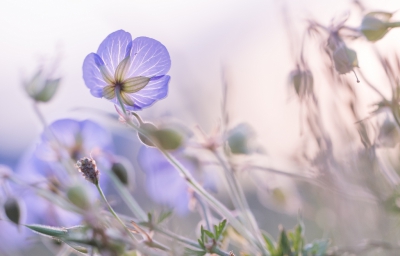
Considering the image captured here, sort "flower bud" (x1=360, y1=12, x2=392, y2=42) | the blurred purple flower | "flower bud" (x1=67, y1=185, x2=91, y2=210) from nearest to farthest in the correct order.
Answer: "flower bud" (x1=67, y1=185, x2=91, y2=210) < "flower bud" (x1=360, y1=12, x2=392, y2=42) < the blurred purple flower

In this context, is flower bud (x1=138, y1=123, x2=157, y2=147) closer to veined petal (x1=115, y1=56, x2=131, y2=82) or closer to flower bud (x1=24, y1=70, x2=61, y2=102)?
veined petal (x1=115, y1=56, x2=131, y2=82)

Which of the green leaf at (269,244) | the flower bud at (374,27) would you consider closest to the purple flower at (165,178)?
the green leaf at (269,244)

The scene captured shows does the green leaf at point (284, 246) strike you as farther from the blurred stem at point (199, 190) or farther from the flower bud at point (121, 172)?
the flower bud at point (121, 172)

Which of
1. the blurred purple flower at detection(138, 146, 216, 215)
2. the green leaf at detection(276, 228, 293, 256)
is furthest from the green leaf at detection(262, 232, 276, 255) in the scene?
the blurred purple flower at detection(138, 146, 216, 215)

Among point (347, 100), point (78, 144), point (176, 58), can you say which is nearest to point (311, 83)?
point (347, 100)

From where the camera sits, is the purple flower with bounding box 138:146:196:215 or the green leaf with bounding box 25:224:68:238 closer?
the green leaf with bounding box 25:224:68:238

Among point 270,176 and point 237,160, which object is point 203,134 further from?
point 270,176
